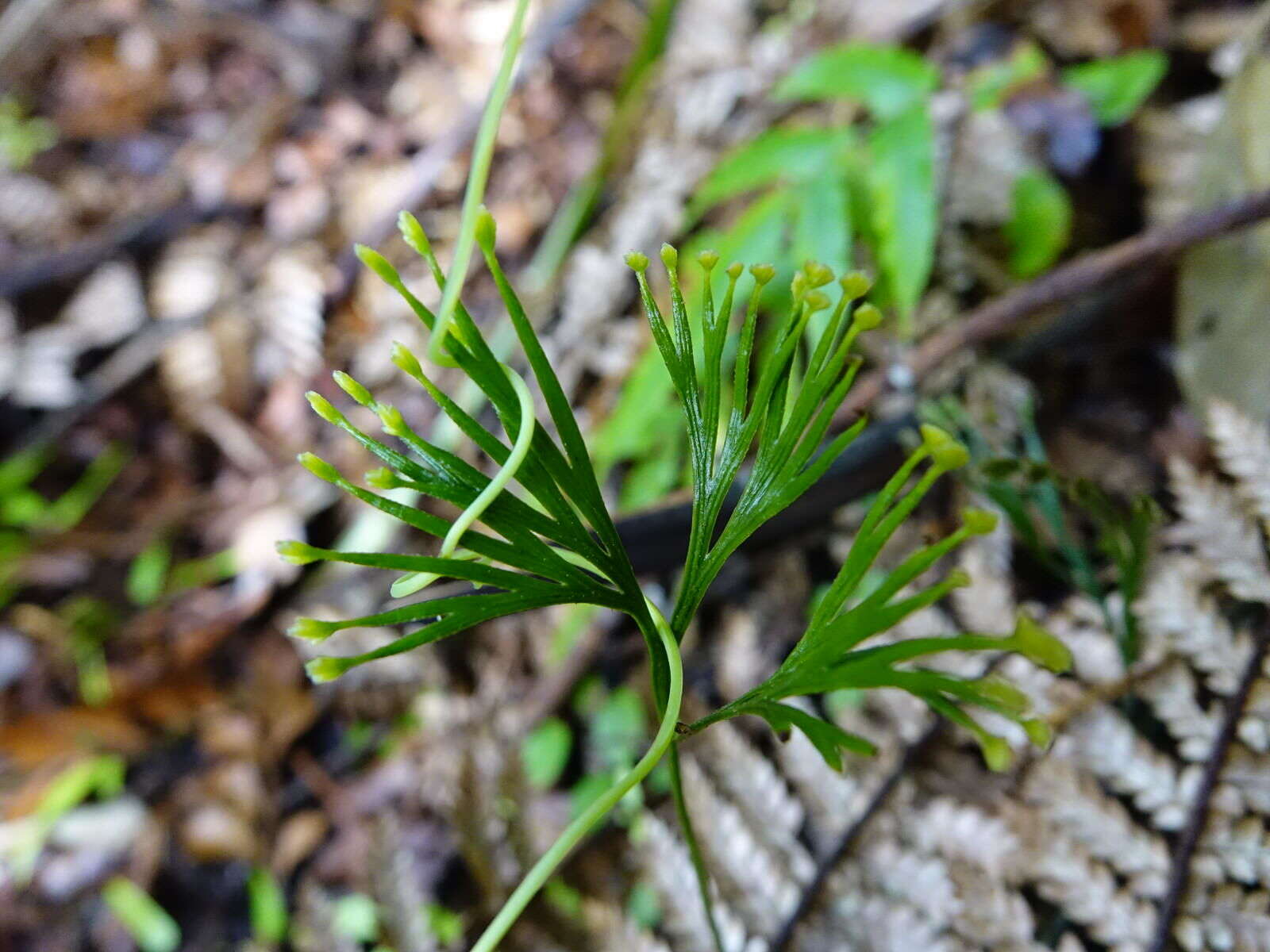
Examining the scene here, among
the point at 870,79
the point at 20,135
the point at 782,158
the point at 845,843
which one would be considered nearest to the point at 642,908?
the point at 845,843

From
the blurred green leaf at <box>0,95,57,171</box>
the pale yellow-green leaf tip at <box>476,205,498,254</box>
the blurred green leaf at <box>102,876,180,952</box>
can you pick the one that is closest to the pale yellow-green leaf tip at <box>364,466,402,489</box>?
the pale yellow-green leaf tip at <box>476,205,498,254</box>

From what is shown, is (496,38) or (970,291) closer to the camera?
(970,291)

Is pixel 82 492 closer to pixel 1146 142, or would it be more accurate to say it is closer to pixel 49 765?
pixel 49 765

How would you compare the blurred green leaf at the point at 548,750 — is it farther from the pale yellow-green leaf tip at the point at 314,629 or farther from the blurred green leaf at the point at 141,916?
the pale yellow-green leaf tip at the point at 314,629

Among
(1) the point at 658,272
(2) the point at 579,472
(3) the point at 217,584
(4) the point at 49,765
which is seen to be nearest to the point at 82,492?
(3) the point at 217,584

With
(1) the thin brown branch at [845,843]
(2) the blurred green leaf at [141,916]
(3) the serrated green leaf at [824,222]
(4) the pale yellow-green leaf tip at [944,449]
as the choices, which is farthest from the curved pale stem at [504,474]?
(2) the blurred green leaf at [141,916]

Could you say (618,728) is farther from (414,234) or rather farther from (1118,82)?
(1118,82)

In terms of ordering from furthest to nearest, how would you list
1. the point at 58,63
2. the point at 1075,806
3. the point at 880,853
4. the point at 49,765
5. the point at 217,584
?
1. the point at 58,63
2. the point at 217,584
3. the point at 49,765
4. the point at 880,853
5. the point at 1075,806
